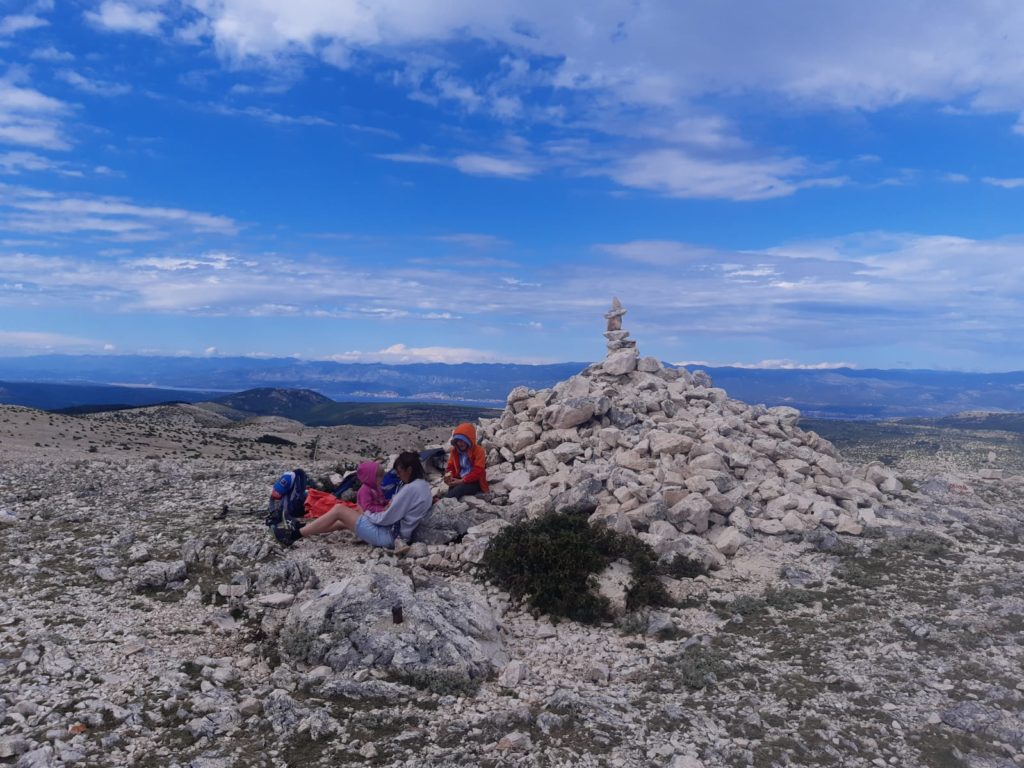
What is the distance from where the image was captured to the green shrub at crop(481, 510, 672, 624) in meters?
10.2

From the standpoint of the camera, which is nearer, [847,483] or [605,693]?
[605,693]

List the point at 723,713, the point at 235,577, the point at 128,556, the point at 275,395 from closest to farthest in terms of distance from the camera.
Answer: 1. the point at 723,713
2. the point at 235,577
3. the point at 128,556
4. the point at 275,395

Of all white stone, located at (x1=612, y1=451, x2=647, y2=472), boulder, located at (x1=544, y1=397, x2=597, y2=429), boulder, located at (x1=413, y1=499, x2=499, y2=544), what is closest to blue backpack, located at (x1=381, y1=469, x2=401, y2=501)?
boulder, located at (x1=413, y1=499, x2=499, y2=544)

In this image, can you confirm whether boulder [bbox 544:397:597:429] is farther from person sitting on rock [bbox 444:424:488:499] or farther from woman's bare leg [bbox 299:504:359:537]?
woman's bare leg [bbox 299:504:359:537]

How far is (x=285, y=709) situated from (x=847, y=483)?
15162mm

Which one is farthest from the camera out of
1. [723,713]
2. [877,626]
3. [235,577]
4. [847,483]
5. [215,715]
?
[847,483]

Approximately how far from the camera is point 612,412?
61.4ft

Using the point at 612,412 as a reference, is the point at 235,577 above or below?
below

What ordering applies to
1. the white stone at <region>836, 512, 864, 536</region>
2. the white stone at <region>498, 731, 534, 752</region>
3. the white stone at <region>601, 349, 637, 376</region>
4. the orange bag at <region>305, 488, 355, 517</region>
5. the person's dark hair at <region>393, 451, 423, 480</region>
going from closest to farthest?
the white stone at <region>498, 731, 534, 752</region>
the person's dark hair at <region>393, 451, 423, 480</region>
the orange bag at <region>305, 488, 355, 517</region>
the white stone at <region>836, 512, 864, 536</region>
the white stone at <region>601, 349, 637, 376</region>

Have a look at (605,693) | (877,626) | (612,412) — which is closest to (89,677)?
(605,693)

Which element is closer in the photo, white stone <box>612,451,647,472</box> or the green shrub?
the green shrub

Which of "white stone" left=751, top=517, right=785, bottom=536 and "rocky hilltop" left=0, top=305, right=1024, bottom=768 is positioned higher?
"white stone" left=751, top=517, right=785, bottom=536

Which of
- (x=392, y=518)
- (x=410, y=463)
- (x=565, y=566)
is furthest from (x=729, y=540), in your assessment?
(x=392, y=518)

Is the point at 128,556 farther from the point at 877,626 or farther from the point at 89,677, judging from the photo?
the point at 877,626
